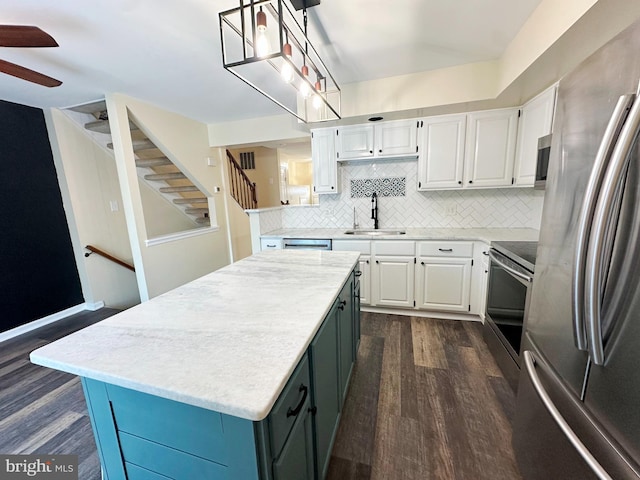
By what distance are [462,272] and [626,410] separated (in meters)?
2.10

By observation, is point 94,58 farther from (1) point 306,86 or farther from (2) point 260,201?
(2) point 260,201

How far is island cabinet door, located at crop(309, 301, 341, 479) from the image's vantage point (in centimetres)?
104

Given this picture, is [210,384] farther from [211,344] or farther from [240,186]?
[240,186]

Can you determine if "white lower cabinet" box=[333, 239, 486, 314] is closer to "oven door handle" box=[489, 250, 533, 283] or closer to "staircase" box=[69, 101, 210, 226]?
"oven door handle" box=[489, 250, 533, 283]

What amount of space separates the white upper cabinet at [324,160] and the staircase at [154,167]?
6.23 ft

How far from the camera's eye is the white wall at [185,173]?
8.98ft

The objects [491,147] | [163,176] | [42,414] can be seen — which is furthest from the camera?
[163,176]

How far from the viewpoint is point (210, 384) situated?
679 mm

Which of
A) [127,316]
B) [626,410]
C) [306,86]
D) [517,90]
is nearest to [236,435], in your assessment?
[127,316]

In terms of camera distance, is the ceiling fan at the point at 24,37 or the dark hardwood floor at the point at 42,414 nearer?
the ceiling fan at the point at 24,37

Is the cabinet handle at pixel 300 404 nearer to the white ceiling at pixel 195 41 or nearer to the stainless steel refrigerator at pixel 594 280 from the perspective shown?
the stainless steel refrigerator at pixel 594 280

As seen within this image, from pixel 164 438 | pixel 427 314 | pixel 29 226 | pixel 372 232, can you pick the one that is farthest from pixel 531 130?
pixel 29 226

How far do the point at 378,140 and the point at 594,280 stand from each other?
8.39 ft

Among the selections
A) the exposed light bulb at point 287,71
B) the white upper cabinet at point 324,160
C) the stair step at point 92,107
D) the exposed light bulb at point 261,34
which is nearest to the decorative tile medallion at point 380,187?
the white upper cabinet at point 324,160
